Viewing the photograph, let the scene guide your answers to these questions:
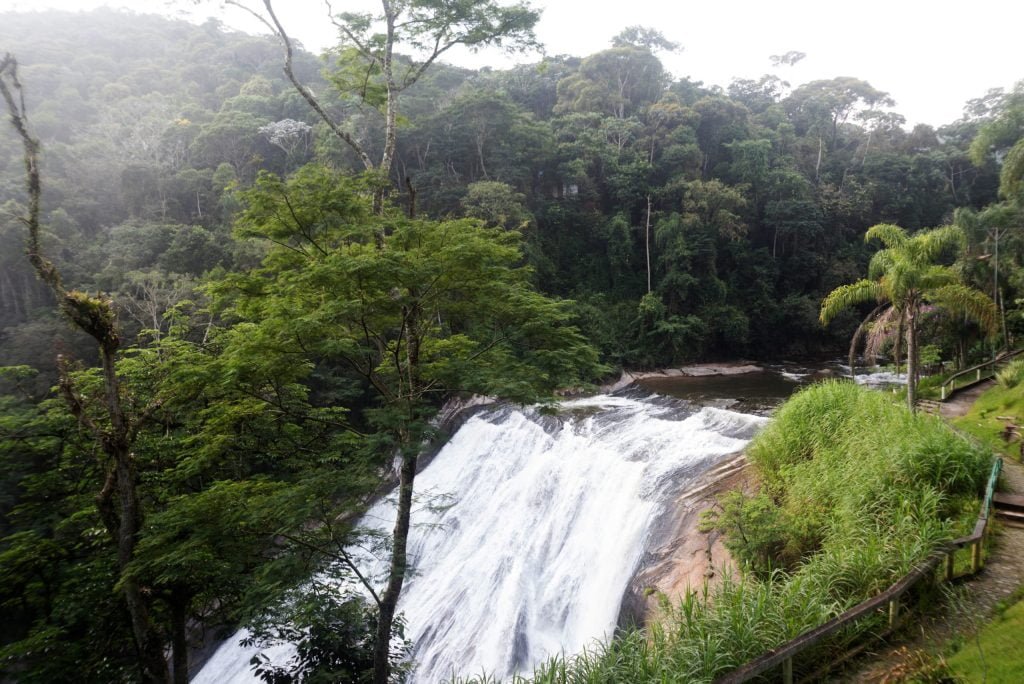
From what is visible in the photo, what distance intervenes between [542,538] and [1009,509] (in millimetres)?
5991

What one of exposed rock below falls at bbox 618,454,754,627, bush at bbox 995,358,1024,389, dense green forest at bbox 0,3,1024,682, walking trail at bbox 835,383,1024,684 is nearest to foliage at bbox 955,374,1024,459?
bush at bbox 995,358,1024,389

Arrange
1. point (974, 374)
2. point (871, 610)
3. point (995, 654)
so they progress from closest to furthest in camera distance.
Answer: point (995, 654)
point (871, 610)
point (974, 374)

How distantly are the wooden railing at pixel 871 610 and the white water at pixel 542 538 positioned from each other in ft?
10.6

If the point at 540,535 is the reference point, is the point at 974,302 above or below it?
above

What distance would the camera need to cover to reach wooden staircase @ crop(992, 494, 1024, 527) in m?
4.53

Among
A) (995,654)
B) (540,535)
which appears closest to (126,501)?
(540,535)

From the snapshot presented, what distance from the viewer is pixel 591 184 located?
2845 cm

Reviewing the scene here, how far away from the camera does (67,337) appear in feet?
51.8

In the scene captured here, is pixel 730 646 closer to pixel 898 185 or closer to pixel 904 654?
pixel 904 654

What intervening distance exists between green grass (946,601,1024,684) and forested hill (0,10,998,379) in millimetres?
19516

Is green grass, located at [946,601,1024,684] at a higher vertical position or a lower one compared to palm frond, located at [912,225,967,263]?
lower

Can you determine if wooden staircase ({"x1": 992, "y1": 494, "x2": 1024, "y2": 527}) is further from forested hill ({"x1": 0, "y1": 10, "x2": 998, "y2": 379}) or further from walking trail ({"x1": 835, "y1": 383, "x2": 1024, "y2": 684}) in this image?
forested hill ({"x1": 0, "y1": 10, "x2": 998, "y2": 379})

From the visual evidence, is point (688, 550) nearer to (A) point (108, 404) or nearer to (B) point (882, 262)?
(B) point (882, 262)

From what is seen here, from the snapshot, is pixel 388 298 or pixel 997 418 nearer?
pixel 388 298
